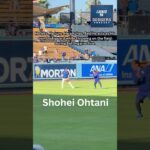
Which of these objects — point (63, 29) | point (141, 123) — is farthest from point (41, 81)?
point (141, 123)

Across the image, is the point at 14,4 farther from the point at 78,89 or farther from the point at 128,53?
the point at 128,53

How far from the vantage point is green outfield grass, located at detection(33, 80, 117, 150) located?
4711 mm

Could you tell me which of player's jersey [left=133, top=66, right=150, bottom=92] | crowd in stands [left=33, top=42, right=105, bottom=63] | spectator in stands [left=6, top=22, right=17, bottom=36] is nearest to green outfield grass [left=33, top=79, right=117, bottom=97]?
spectator in stands [left=6, top=22, right=17, bottom=36]

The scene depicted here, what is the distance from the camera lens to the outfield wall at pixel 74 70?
1303 cm

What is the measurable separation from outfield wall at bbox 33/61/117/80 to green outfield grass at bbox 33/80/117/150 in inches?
81.5

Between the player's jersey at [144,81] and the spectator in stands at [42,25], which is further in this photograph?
the spectator in stands at [42,25]

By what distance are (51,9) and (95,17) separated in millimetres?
1774

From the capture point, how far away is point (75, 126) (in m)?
5.95

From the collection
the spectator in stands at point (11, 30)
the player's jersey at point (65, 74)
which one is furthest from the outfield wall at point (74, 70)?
the spectator in stands at point (11, 30)

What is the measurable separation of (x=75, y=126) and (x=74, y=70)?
→ 7602 millimetres

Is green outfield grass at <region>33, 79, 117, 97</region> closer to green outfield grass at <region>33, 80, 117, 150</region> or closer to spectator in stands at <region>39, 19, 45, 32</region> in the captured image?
green outfield grass at <region>33, 80, 117, 150</region>

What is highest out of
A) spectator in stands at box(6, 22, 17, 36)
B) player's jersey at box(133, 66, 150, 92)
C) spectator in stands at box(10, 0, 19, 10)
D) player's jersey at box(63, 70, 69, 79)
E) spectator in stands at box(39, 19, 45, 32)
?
spectator in stands at box(10, 0, 19, 10)

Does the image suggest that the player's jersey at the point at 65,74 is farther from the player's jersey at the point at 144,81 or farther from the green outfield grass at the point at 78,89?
the player's jersey at the point at 144,81

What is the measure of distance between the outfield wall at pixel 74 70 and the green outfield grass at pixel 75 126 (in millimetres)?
2070
